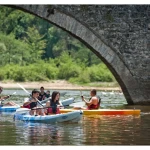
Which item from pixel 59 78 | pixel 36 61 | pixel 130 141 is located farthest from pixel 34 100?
→ pixel 36 61

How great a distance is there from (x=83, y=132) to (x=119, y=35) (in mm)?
6860

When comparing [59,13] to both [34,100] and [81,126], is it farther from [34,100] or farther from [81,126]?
[81,126]

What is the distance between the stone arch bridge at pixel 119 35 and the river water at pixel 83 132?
291 centimetres

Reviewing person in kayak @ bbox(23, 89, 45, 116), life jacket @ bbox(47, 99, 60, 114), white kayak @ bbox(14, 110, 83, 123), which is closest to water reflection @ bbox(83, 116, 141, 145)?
white kayak @ bbox(14, 110, 83, 123)

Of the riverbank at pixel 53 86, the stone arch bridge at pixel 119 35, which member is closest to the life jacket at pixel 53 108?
the stone arch bridge at pixel 119 35

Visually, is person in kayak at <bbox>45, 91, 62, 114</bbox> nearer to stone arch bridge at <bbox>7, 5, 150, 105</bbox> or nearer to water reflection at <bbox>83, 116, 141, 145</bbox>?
water reflection at <bbox>83, 116, 141, 145</bbox>

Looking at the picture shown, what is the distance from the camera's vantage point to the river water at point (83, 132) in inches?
478

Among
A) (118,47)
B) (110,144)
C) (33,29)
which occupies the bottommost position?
(110,144)

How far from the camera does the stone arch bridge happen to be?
19375mm

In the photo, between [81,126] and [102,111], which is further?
[102,111]

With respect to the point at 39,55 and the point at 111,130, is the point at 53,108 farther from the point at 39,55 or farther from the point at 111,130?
the point at 39,55

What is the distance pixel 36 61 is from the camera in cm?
5000

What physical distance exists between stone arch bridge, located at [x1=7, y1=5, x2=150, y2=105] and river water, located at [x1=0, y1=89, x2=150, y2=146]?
2.91m

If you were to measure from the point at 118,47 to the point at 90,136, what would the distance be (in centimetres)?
751
